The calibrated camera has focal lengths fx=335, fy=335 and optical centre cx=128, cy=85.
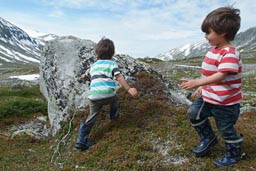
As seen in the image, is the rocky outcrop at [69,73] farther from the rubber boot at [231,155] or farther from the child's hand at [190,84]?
the child's hand at [190,84]

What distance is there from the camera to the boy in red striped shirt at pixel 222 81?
7.21m

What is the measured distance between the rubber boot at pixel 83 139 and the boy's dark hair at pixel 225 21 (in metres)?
5.08

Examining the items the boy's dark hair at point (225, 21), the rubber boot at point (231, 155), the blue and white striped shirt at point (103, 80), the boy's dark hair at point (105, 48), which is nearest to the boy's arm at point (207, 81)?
the boy's dark hair at point (225, 21)

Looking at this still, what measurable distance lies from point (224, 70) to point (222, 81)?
0.36 meters


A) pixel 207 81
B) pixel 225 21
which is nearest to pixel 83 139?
pixel 207 81

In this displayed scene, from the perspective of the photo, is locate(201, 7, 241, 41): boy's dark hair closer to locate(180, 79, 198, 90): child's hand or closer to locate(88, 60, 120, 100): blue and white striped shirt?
locate(180, 79, 198, 90): child's hand

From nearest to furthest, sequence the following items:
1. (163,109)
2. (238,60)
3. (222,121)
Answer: (238,60) < (222,121) < (163,109)

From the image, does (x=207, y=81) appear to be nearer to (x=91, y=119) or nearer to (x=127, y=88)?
(x=127, y=88)

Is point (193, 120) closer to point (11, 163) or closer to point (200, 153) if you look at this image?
point (200, 153)

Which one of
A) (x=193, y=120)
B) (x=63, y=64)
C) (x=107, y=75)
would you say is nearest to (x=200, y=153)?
(x=193, y=120)

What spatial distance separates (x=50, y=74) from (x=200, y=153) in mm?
8092

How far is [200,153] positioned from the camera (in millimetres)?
8562

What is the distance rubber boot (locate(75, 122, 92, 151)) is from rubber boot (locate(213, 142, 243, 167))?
13.3 feet

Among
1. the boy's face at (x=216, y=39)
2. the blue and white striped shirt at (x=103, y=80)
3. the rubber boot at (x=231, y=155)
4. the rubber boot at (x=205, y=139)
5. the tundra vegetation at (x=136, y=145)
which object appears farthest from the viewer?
the blue and white striped shirt at (x=103, y=80)
